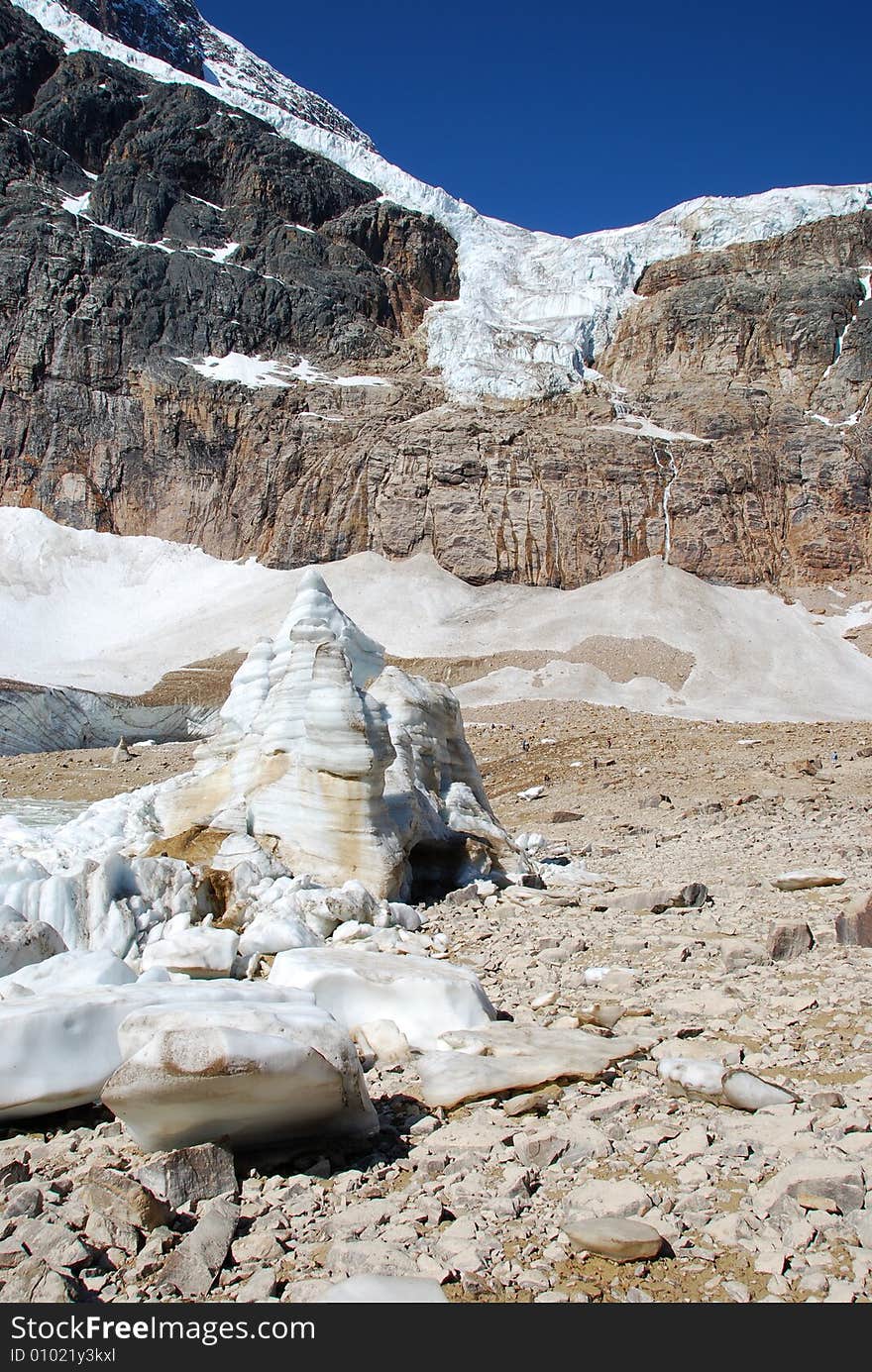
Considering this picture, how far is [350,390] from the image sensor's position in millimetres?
63688

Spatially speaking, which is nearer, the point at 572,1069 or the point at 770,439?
the point at 572,1069

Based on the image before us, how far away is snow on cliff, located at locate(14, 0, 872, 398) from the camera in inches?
2547

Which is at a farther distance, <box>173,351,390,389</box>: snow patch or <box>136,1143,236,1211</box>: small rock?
<box>173,351,390,389</box>: snow patch

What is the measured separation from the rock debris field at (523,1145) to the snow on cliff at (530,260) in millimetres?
59318

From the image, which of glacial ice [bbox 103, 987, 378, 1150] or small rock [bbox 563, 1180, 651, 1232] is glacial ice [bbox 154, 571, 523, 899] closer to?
glacial ice [bbox 103, 987, 378, 1150]

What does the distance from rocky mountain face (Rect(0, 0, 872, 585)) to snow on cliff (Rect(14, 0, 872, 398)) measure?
243cm

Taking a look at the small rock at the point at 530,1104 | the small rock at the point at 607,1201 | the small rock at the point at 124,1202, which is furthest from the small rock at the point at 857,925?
the small rock at the point at 124,1202

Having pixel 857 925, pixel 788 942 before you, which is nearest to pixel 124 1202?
pixel 788 942

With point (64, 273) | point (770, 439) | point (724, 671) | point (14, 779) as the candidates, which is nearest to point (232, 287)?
point (64, 273)

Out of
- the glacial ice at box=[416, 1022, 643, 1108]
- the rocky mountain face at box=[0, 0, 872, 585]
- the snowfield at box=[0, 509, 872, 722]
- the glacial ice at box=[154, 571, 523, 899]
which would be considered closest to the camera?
the glacial ice at box=[416, 1022, 643, 1108]

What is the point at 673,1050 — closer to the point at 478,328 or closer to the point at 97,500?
the point at 97,500

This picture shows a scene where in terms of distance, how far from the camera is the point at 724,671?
41.8m

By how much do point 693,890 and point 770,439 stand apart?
56093 millimetres

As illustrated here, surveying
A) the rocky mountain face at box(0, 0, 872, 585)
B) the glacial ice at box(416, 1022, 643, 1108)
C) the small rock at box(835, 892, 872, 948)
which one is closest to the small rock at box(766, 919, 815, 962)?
the small rock at box(835, 892, 872, 948)
